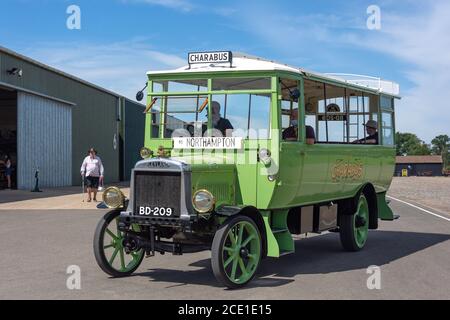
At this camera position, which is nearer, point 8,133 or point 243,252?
point 243,252

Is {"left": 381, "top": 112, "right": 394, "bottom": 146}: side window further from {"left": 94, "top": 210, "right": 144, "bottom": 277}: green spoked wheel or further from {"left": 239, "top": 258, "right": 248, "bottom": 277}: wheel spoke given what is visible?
{"left": 94, "top": 210, "right": 144, "bottom": 277}: green spoked wheel

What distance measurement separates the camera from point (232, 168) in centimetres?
752

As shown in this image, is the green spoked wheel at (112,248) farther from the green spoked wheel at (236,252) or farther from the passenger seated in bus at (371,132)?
the passenger seated in bus at (371,132)

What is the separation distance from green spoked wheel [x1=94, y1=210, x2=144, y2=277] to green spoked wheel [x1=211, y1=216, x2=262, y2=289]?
4.17 ft

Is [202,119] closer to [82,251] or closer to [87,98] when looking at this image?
[82,251]

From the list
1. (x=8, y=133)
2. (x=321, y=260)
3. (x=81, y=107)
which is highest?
(x=81, y=107)

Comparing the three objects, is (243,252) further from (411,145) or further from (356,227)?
(411,145)

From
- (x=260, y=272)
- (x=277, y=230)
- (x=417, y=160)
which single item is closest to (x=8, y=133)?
(x=260, y=272)

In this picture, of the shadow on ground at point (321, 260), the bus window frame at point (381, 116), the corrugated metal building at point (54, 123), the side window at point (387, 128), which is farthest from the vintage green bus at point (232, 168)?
the corrugated metal building at point (54, 123)

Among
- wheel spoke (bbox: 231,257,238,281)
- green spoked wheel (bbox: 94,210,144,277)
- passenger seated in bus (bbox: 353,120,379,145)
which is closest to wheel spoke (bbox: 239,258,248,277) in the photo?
wheel spoke (bbox: 231,257,238,281)

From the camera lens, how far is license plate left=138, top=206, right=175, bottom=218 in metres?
6.79

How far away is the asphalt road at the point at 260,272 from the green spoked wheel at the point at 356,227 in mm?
183

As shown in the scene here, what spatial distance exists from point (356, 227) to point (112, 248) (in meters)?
4.39

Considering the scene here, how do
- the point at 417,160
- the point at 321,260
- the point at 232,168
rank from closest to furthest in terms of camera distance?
the point at 232,168 → the point at 321,260 → the point at 417,160
